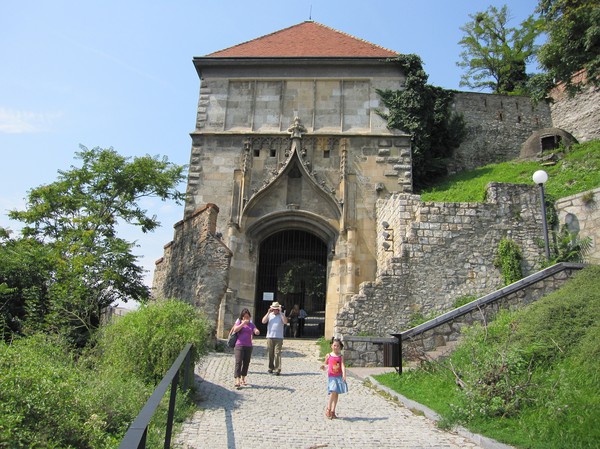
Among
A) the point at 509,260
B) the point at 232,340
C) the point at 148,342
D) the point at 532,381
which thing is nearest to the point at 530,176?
the point at 509,260

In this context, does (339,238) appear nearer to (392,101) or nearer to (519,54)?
(392,101)

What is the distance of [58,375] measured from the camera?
4648 millimetres

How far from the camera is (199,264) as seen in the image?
503 inches

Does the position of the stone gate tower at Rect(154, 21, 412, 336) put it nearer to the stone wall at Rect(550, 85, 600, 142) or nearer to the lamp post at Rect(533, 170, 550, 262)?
the lamp post at Rect(533, 170, 550, 262)

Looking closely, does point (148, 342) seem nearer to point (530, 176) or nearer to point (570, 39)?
point (570, 39)

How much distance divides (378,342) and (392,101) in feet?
34.4

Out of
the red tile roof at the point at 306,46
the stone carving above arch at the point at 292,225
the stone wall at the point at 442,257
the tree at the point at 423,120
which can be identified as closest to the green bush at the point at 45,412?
the stone wall at the point at 442,257

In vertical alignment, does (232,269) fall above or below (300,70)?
below

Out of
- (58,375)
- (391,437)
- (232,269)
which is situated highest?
(232,269)

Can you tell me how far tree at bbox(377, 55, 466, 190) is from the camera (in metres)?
17.4

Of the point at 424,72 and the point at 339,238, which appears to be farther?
the point at 424,72

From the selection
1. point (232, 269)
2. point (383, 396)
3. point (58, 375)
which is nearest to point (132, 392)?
point (58, 375)

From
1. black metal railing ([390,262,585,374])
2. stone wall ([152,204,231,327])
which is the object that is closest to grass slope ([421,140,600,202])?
black metal railing ([390,262,585,374])

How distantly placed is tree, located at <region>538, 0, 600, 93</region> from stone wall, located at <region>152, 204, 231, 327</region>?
11347mm
